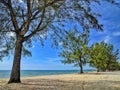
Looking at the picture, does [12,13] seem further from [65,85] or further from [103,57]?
[103,57]

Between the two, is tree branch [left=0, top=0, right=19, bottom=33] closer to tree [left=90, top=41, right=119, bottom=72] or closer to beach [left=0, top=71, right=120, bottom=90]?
beach [left=0, top=71, right=120, bottom=90]

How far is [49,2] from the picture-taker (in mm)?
20578

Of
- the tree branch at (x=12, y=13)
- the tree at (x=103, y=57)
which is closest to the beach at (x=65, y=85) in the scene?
the tree branch at (x=12, y=13)

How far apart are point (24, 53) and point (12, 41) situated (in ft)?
6.44

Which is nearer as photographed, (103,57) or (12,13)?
(12,13)

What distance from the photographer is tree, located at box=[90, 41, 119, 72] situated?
64537 millimetres

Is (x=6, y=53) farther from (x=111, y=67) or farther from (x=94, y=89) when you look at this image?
(x=111, y=67)

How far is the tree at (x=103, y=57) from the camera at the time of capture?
64.5m

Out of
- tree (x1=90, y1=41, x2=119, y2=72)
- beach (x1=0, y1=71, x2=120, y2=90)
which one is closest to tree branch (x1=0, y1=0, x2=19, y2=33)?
beach (x1=0, y1=71, x2=120, y2=90)

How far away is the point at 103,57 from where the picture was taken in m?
73.1

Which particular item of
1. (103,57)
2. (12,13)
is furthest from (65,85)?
(103,57)

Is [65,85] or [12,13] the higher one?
[12,13]

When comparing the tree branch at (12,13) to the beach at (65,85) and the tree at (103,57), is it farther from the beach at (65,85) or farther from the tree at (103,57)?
the tree at (103,57)

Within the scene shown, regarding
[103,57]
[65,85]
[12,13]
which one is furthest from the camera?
[103,57]
